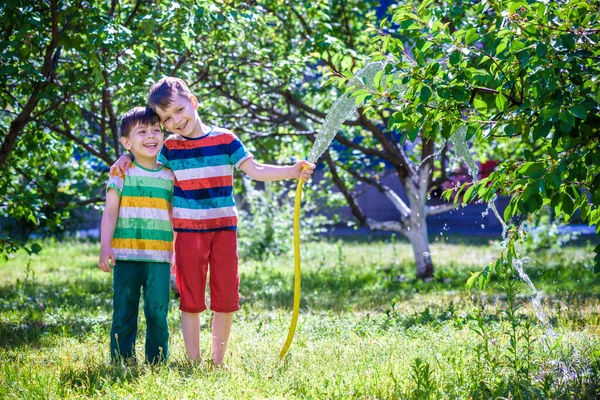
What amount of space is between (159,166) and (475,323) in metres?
2.27

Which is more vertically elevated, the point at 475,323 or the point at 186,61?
the point at 186,61

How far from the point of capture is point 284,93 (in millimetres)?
6750

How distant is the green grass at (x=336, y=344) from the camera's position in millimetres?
3037

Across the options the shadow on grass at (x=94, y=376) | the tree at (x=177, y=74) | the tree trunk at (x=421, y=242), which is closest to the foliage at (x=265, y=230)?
the tree at (x=177, y=74)

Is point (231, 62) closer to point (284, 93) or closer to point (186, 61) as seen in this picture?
point (186, 61)

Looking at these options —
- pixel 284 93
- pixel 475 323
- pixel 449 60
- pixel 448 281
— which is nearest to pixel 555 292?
pixel 448 281

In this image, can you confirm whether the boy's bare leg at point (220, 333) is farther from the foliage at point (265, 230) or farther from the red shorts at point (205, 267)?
the foliage at point (265, 230)

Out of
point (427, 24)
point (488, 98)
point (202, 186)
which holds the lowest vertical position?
point (202, 186)

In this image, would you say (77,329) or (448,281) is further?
(448,281)

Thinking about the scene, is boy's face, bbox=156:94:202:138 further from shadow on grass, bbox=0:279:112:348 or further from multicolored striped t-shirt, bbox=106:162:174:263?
shadow on grass, bbox=0:279:112:348

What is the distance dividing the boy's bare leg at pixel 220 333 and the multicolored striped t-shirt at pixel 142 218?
40cm

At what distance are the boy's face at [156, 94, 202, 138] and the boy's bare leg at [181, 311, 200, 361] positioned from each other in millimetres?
932

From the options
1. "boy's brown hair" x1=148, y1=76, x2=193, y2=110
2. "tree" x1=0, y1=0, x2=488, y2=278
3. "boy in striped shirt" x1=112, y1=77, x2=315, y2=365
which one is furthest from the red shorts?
"tree" x1=0, y1=0, x2=488, y2=278

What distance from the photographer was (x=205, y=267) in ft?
11.9
